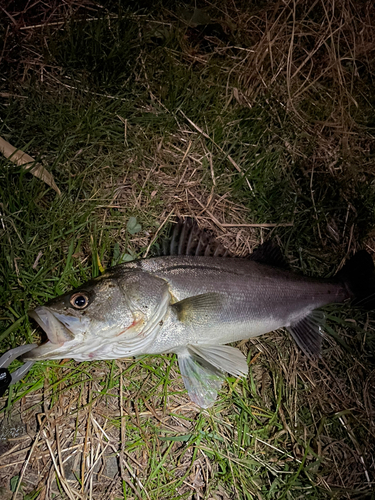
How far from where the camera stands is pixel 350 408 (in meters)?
3.00

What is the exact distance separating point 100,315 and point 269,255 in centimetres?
154

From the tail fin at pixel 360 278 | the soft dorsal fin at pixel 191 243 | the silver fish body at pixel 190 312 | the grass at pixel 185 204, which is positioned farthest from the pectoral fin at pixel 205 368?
the tail fin at pixel 360 278

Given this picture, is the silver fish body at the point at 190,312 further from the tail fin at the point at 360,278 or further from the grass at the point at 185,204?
the grass at the point at 185,204

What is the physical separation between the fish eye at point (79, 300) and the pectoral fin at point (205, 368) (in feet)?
2.94

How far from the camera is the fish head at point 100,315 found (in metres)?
2.21

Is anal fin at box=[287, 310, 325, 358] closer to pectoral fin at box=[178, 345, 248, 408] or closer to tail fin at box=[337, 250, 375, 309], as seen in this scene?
tail fin at box=[337, 250, 375, 309]

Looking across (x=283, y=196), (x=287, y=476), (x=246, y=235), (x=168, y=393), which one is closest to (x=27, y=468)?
(x=168, y=393)

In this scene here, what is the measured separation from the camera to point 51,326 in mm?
2195

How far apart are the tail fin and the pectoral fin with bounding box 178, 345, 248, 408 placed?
119cm

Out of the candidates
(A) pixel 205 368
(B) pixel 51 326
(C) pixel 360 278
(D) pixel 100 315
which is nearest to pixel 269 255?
(C) pixel 360 278

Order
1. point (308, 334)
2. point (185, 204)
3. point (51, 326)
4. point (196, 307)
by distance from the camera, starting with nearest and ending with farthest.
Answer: point (51, 326)
point (196, 307)
point (308, 334)
point (185, 204)

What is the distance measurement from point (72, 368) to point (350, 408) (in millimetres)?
2381

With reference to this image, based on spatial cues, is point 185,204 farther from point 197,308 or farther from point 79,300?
point 79,300

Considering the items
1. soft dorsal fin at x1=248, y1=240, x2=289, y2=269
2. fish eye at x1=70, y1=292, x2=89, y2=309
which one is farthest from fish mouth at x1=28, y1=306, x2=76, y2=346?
soft dorsal fin at x1=248, y1=240, x2=289, y2=269
